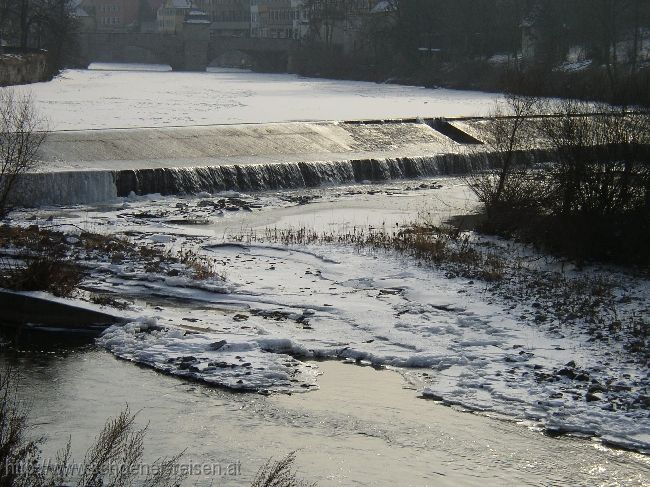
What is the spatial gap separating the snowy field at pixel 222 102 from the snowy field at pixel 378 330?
19184 millimetres

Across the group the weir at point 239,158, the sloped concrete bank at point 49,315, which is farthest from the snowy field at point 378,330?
the weir at point 239,158

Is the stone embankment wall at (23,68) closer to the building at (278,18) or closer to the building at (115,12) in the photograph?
the building at (278,18)

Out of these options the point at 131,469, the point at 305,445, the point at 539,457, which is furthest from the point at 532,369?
the point at 131,469

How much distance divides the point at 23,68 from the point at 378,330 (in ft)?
→ 161

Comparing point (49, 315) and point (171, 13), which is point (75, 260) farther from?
point (171, 13)

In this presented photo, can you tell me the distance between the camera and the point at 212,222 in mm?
24656

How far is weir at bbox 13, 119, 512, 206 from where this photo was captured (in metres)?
28.3

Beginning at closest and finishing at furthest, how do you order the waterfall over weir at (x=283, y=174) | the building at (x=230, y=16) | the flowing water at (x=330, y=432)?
the flowing water at (x=330, y=432) < the waterfall over weir at (x=283, y=174) < the building at (x=230, y=16)

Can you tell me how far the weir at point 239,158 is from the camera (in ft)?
92.8

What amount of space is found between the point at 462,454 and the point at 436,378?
2433 mm

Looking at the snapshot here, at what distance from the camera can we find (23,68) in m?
59.9

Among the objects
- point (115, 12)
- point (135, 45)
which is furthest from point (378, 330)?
point (115, 12)

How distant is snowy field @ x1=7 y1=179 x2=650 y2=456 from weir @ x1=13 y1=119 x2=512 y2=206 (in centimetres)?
626

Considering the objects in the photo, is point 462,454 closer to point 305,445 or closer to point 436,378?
point 305,445
